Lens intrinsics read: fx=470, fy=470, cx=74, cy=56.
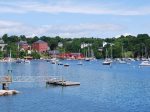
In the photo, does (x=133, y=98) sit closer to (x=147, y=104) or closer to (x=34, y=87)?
(x=147, y=104)

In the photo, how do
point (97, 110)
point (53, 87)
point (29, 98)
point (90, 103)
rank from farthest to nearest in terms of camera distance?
point (53, 87) < point (29, 98) < point (90, 103) < point (97, 110)

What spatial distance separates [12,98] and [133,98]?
57.4 ft

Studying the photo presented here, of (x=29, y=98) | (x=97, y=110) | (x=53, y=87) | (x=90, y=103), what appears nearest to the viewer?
(x=97, y=110)

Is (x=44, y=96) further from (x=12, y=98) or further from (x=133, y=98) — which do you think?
(x=133, y=98)

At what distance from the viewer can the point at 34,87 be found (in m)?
80.7

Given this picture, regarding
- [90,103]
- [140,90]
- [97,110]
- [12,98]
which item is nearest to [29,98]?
[12,98]

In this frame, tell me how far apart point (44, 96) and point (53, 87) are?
1154 cm

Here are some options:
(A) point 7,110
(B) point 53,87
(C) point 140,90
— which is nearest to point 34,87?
(B) point 53,87

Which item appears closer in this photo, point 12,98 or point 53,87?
point 12,98

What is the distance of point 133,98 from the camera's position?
6831cm

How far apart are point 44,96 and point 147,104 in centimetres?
1560

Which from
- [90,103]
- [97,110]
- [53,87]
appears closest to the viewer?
[97,110]

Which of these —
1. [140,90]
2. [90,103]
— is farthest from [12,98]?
[140,90]

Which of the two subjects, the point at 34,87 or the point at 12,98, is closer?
the point at 12,98
